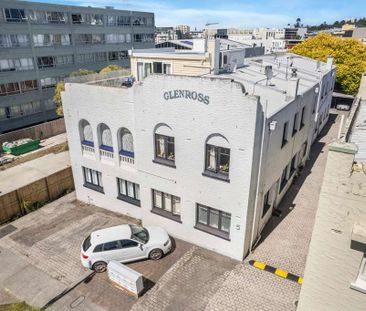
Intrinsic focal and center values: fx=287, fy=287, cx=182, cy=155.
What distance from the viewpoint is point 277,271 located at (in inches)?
639

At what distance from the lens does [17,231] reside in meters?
20.8

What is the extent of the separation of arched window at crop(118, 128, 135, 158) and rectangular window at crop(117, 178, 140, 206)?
2.27 m

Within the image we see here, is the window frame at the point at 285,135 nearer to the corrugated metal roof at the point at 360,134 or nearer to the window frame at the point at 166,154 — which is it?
the corrugated metal roof at the point at 360,134

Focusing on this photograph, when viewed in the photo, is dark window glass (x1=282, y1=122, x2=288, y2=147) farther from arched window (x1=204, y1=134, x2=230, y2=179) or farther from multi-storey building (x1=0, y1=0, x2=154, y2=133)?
multi-storey building (x1=0, y1=0, x2=154, y2=133)

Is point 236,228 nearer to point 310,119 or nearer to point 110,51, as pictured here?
point 310,119

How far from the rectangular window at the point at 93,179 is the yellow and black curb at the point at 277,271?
41.7 ft

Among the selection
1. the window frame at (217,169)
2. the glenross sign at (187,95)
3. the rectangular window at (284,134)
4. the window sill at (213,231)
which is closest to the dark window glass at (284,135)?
the rectangular window at (284,134)

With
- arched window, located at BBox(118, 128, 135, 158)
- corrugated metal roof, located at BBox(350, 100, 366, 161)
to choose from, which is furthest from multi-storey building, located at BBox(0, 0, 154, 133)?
corrugated metal roof, located at BBox(350, 100, 366, 161)

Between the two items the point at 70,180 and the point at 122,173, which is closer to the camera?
the point at 122,173

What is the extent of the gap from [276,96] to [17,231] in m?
20.8

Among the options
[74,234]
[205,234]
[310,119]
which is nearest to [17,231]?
[74,234]

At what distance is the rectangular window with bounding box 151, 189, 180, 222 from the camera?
741 inches

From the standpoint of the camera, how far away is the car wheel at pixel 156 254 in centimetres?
1738

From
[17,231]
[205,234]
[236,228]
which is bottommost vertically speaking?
[17,231]
